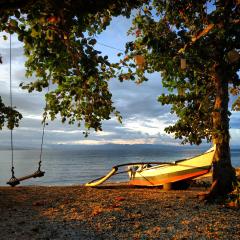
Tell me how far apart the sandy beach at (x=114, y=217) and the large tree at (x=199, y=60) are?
2.52 meters

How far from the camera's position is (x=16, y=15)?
809 centimetres

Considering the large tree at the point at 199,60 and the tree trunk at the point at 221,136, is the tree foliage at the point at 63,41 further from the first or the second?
the tree trunk at the point at 221,136

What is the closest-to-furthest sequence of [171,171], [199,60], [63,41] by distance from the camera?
[63,41] < [199,60] < [171,171]

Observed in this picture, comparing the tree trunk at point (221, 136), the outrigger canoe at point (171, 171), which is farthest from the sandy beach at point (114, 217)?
the outrigger canoe at point (171, 171)

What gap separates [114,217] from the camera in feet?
42.3

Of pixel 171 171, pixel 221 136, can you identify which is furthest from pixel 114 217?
pixel 171 171

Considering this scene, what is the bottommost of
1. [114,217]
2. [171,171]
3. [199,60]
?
[114,217]

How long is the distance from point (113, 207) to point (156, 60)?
644cm

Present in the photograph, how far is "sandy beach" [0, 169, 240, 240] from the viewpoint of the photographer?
11.3 metres

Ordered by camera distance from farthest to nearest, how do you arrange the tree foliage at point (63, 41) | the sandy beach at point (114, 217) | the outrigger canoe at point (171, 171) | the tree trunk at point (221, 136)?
the outrigger canoe at point (171, 171) < the tree trunk at point (221, 136) < the sandy beach at point (114, 217) < the tree foliage at point (63, 41)

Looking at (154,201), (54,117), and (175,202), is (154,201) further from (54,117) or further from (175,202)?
(54,117)

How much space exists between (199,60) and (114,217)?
7629mm

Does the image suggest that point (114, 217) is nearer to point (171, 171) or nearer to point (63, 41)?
point (63, 41)

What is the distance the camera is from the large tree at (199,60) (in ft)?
45.6
